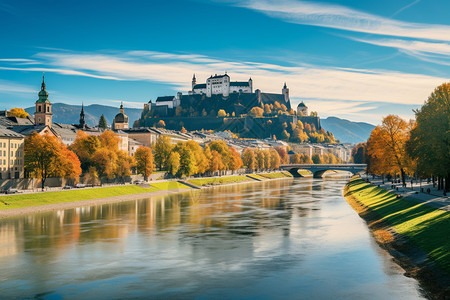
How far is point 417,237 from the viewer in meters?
37.3

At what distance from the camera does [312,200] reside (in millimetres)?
78875

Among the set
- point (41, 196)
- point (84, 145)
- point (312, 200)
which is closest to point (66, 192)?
point (41, 196)

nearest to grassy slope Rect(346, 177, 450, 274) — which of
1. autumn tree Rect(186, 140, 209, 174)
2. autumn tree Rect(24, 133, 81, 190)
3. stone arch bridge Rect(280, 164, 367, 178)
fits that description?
autumn tree Rect(24, 133, 81, 190)

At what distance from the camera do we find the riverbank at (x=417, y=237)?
28166mm

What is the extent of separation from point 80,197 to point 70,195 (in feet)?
4.83

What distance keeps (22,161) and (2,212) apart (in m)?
Answer: 25.2

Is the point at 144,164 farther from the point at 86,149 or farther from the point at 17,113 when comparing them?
the point at 17,113

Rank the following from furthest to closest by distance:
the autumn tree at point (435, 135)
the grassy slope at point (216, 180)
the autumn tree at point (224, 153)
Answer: the autumn tree at point (224, 153), the grassy slope at point (216, 180), the autumn tree at point (435, 135)

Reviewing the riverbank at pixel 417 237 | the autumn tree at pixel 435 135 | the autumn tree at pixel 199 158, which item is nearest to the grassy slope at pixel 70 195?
the autumn tree at pixel 199 158

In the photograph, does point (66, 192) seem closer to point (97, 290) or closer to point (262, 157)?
point (97, 290)

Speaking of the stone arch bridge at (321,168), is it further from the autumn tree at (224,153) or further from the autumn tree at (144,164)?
the autumn tree at (144,164)

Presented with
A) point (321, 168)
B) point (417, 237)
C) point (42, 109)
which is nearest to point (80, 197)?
point (42, 109)

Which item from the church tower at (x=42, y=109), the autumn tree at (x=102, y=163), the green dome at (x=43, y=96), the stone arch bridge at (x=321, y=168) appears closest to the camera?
the autumn tree at (x=102, y=163)

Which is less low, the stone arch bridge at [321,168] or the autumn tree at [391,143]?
the autumn tree at [391,143]
